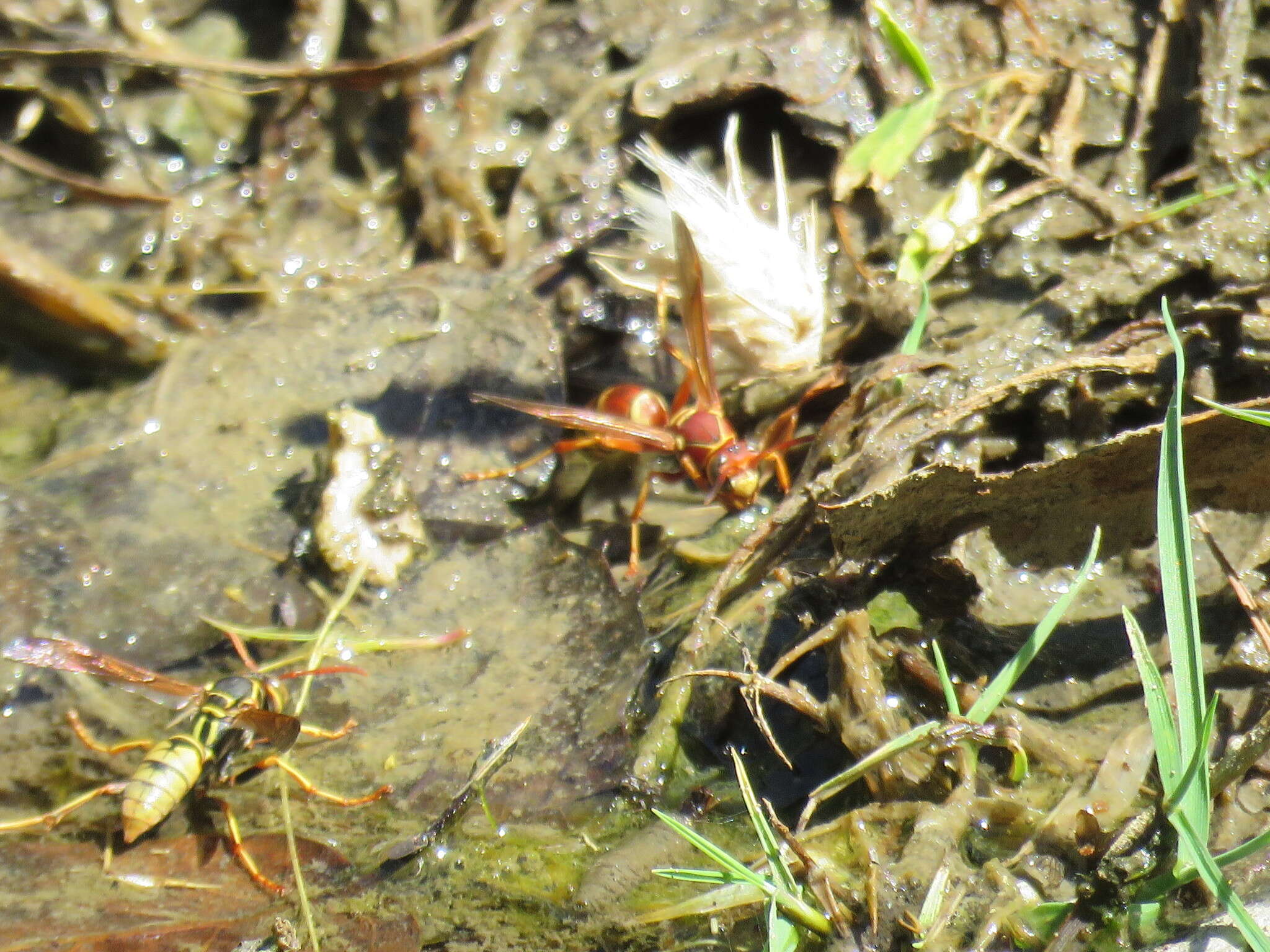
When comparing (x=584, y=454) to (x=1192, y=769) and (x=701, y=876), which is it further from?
(x=1192, y=769)

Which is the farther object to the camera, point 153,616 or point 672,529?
point 672,529

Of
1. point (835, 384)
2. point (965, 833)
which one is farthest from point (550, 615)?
point (965, 833)

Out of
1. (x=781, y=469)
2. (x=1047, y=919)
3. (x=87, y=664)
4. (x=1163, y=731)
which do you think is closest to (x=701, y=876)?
(x=1047, y=919)

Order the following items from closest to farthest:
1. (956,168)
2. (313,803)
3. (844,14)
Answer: (313,803)
(956,168)
(844,14)

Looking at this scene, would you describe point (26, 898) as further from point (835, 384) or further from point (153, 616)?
point (835, 384)

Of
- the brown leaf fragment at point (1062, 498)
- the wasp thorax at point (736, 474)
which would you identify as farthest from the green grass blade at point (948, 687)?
the wasp thorax at point (736, 474)

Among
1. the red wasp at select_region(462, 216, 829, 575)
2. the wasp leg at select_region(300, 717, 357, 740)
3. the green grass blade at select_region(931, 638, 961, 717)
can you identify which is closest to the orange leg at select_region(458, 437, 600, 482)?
the red wasp at select_region(462, 216, 829, 575)

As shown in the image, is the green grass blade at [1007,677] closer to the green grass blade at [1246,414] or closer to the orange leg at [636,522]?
the green grass blade at [1246,414]

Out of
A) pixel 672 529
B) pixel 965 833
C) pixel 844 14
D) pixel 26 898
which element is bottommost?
pixel 26 898
